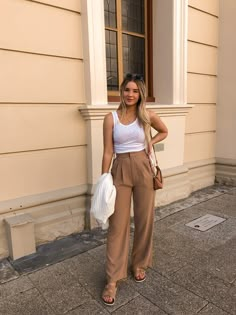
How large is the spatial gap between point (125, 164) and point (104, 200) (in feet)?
1.17

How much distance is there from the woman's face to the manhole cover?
221cm

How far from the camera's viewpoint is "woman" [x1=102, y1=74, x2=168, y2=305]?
95.4 inches

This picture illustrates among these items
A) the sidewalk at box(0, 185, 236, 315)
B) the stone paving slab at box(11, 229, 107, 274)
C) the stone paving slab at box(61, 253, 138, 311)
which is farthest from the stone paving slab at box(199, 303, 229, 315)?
the stone paving slab at box(11, 229, 107, 274)

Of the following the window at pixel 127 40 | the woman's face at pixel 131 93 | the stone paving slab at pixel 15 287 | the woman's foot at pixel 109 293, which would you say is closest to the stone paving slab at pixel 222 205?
the window at pixel 127 40

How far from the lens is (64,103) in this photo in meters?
3.61

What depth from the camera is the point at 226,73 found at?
18.3ft

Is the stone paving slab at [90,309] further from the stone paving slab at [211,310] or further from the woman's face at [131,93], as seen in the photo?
the woman's face at [131,93]

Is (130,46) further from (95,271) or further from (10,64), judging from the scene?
(95,271)

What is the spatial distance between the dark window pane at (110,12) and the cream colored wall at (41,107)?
78cm

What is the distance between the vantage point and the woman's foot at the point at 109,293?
7.89 ft

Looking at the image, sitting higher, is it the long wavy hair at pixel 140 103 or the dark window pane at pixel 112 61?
the dark window pane at pixel 112 61

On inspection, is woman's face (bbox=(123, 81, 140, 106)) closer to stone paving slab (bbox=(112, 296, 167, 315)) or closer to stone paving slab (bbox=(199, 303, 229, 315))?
stone paving slab (bbox=(112, 296, 167, 315))

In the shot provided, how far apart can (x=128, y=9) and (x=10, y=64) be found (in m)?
2.36

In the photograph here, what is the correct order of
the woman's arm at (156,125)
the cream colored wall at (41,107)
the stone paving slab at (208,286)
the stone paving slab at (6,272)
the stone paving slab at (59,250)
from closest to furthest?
1. the stone paving slab at (208,286)
2. the woman's arm at (156,125)
3. the stone paving slab at (6,272)
4. the stone paving slab at (59,250)
5. the cream colored wall at (41,107)
